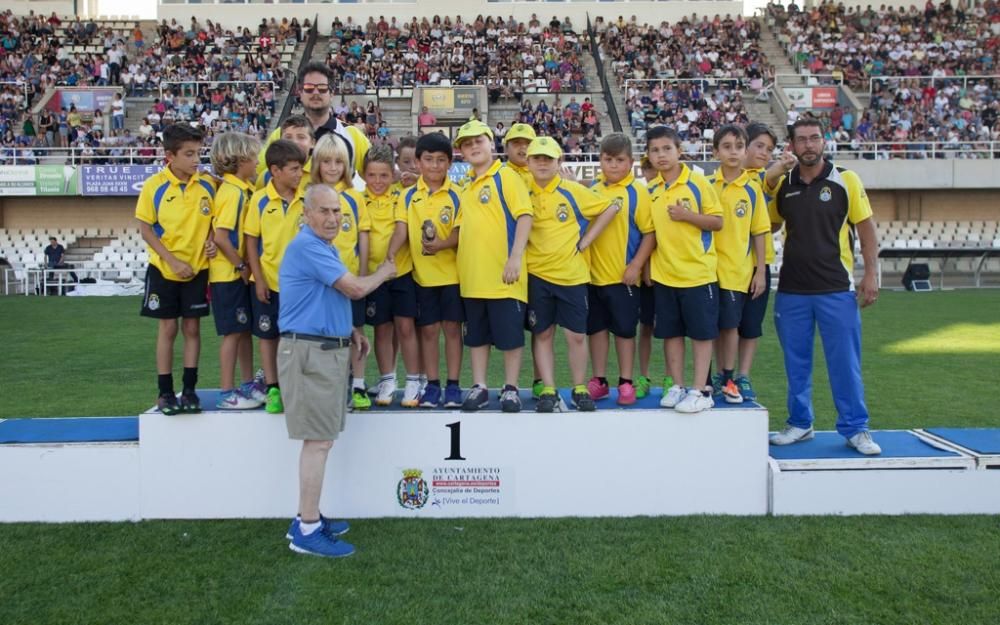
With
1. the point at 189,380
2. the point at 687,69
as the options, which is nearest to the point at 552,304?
the point at 189,380

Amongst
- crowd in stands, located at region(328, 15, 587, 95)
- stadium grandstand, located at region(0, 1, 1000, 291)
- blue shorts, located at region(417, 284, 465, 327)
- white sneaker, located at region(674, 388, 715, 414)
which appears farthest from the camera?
crowd in stands, located at region(328, 15, 587, 95)

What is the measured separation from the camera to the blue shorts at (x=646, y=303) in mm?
5742

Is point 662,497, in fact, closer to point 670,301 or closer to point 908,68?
point 670,301

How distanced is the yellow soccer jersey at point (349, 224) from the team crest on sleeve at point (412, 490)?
1.24 meters

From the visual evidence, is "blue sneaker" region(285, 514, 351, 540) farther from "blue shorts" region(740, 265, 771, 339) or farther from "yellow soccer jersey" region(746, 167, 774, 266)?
"yellow soccer jersey" region(746, 167, 774, 266)

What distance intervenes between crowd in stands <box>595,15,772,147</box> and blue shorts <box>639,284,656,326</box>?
2166cm

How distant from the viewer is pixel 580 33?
35281mm

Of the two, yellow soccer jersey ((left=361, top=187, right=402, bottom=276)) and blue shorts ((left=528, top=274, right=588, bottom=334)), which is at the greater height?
yellow soccer jersey ((left=361, top=187, right=402, bottom=276))

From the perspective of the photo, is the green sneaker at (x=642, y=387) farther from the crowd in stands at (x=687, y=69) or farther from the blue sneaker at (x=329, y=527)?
the crowd in stands at (x=687, y=69)

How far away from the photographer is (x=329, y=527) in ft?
14.6

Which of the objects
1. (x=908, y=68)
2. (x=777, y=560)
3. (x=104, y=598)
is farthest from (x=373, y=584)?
(x=908, y=68)

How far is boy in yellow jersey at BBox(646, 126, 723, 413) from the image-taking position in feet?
17.0

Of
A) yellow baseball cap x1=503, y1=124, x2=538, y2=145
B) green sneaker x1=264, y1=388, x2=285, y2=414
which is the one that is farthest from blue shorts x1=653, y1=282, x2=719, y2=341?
green sneaker x1=264, y1=388, x2=285, y2=414

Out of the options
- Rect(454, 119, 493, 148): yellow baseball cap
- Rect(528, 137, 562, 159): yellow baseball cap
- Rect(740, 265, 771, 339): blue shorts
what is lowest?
Rect(740, 265, 771, 339): blue shorts
